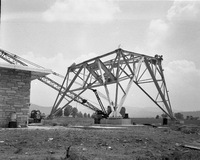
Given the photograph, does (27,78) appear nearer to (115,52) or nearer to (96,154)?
(115,52)

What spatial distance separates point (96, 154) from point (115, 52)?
16934 mm

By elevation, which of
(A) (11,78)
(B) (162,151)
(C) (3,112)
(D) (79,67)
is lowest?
(B) (162,151)

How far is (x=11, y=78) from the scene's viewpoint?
53.0 feet

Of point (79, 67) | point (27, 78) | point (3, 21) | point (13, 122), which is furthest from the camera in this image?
point (79, 67)

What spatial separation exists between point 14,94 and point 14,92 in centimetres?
13

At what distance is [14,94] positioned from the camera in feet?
52.7

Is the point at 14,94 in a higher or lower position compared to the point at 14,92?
lower

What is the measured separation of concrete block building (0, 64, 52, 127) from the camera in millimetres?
15688

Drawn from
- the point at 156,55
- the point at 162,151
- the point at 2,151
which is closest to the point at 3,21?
the point at 2,151

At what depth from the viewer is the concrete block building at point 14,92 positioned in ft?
51.5

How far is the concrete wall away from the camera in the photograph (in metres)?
15.7

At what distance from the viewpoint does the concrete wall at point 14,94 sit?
15.7 meters

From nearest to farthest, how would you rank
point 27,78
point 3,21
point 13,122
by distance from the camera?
point 3,21
point 13,122
point 27,78

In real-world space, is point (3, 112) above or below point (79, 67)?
below
